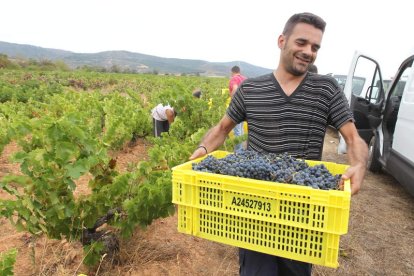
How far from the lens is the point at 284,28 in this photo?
2.27 m

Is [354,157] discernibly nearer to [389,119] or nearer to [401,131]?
[401,131]

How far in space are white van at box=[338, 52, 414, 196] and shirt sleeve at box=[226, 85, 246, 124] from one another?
3.03 m

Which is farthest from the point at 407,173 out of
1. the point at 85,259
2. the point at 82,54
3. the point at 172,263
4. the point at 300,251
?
the point at 82,54

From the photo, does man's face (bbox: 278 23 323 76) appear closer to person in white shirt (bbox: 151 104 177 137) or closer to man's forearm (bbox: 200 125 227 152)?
man's forearm (bbox: 200 125 227 152)

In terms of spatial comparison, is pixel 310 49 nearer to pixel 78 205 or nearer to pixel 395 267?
pixel 78 205

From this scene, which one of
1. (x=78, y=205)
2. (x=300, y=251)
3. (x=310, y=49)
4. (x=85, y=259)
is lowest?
(x=85, y=259)

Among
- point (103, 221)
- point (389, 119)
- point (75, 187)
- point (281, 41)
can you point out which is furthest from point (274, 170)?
point (389, 119)

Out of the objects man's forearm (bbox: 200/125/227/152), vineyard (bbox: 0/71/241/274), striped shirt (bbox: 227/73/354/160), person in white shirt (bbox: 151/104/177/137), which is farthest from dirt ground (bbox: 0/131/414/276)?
person in white shirt (bbox: 151/104/177/137)

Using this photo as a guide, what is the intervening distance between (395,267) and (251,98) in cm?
248

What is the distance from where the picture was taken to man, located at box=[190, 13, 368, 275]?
82.4 inches

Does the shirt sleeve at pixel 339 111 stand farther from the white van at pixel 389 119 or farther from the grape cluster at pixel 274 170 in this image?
the white van at pixel 389 119

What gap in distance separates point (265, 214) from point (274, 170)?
231 mm

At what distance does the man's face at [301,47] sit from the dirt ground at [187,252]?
1.93m

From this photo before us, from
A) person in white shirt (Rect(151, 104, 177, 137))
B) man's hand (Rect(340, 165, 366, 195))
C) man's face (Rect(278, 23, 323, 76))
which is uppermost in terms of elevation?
man's face (Rect(278, 23, 323, 76))
